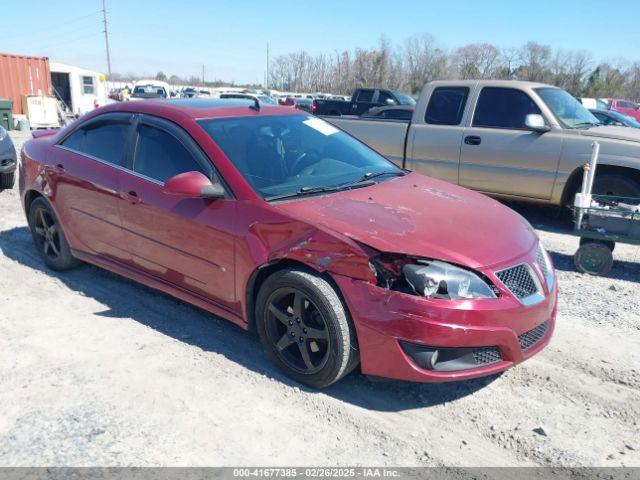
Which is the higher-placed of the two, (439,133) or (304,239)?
(439,133)

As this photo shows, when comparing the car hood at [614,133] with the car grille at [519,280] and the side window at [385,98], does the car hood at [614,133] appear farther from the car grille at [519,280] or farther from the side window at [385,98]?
the side window at [385,98]

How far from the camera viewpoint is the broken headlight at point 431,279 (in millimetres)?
2887

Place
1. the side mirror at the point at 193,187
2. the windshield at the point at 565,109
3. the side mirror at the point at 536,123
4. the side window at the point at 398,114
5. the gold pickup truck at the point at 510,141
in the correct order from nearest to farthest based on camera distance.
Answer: the side mirror at the point at 193,187
the gold pickup truck at the point at 510,141
the side mirror at the point at 536,123
the windshield at the point at 565,109
the side window at the point at 398,114

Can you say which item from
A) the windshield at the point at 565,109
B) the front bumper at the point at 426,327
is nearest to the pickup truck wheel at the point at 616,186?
the windshield at the point at 565,109

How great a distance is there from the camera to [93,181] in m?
4.43

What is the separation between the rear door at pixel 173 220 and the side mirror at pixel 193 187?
3.5 inches

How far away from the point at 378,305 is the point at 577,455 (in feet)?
4.05

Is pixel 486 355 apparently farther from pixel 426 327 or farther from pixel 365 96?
pixel 365 96

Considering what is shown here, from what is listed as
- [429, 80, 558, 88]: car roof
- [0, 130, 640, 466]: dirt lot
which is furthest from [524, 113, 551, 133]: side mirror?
[0, 130, 640, 466]: dirt lot

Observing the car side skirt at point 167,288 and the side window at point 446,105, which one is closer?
the car side skirt at point 167,288

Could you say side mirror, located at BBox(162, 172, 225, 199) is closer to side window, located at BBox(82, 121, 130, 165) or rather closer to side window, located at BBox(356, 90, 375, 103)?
side window, located at BBox(82, 121, 130, 165)

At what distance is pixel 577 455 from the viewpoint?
2.75 metres

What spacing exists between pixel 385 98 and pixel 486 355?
19303 millimetres

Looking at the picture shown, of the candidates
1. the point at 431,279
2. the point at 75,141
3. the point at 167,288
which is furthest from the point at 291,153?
the point at 75,141
